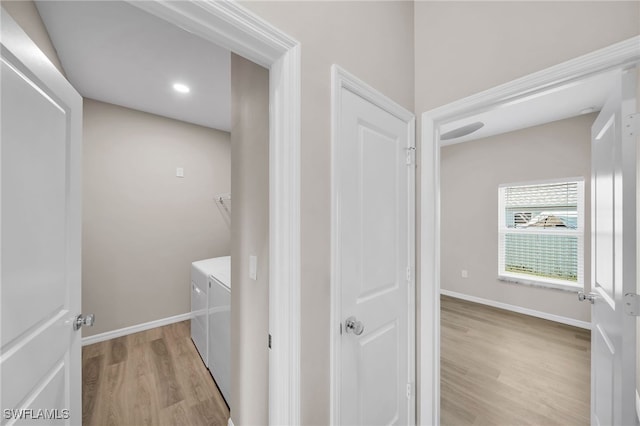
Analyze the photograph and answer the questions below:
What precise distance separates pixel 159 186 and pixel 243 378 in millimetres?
2646

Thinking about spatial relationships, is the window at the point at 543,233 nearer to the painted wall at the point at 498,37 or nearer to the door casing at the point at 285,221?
the painted wall at the point at 498,37

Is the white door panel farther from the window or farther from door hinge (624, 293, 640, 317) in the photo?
the window

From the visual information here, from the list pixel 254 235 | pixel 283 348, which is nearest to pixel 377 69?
pixel 254 235

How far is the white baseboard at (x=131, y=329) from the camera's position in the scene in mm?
2620

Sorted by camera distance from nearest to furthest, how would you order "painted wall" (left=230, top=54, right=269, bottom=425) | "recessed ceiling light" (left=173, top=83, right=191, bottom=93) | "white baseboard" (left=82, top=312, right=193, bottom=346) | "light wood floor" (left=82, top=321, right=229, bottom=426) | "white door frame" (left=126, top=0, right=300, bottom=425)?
"white door frame" (left=126, top=0, right=300, bottom=425) → "painted wall" (left=230, top=54, right=269, bottom=425) → "light wood floor" (left=82, top=321, right=229, bottom=426) → "recessed ceiling light" (left=173, top=83, right=191, bottom=93) → "white baseboard" (left=82, top=312, right=193, bottom=346)

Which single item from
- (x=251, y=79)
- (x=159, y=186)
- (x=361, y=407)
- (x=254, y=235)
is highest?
(x=251, y=79)

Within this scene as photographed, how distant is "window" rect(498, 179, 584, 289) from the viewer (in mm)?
3234

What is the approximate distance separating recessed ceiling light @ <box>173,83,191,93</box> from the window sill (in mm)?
4778

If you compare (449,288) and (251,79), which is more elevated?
(251,79)

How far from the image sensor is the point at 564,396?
1.92 meters

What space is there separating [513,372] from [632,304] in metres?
1.75

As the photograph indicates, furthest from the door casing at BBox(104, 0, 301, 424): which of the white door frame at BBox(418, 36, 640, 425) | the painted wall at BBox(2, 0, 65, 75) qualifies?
the painted wall at BBox(2, 0, 65, 75)

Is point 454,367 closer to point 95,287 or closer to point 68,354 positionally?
point 68,354

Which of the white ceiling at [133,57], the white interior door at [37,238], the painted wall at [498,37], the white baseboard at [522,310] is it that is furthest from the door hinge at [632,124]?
the white baseboard at [522,310]
